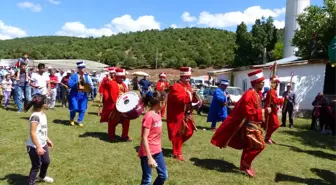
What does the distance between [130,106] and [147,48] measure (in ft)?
228

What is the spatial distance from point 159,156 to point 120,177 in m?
1.72

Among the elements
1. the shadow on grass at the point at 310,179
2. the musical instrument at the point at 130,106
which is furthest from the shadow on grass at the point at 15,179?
the shadow on grass at the point at 310,179

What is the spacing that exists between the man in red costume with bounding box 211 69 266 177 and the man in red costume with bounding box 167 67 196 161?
0.73 meters

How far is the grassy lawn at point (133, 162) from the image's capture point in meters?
6.19

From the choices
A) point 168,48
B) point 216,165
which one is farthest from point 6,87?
point 168,48

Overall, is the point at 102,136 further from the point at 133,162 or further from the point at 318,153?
the point at 318,153

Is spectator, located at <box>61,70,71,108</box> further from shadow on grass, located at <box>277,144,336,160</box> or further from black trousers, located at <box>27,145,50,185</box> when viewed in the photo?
black trousers, located at <box>27,145,50,185</box>

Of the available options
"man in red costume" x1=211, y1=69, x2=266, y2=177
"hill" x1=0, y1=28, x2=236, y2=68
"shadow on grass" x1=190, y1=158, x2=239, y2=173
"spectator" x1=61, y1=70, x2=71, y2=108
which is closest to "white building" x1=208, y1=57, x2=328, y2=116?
"spectator" x1=61, y1=70, x2=71, y2=108

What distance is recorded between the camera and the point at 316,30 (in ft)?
92.2

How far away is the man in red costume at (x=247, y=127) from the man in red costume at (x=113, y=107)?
2885mm

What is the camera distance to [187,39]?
89250mm

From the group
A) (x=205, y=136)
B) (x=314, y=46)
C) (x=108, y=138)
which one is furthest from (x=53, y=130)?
(x=314, y=46)

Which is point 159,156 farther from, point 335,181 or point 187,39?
point 187,39

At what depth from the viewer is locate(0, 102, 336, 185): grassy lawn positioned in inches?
244
